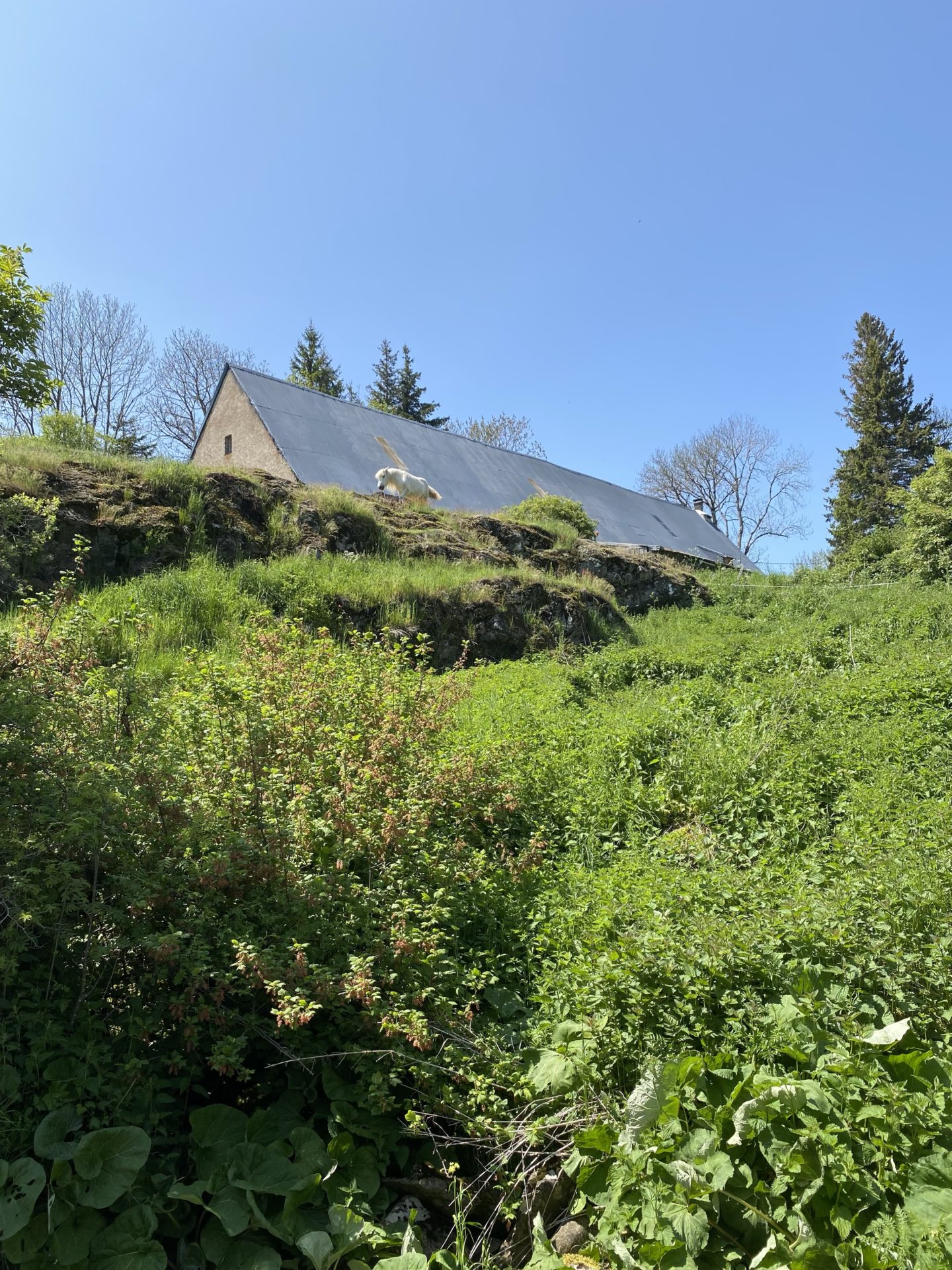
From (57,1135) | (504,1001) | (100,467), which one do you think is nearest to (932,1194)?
(504,1001)

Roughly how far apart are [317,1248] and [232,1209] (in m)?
0.31

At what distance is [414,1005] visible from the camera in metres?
→ 3.16

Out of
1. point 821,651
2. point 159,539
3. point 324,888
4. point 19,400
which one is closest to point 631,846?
point 324,888

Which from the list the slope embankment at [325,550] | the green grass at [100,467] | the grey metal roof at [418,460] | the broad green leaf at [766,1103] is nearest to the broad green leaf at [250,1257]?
the broad green leaf at [766,1103]

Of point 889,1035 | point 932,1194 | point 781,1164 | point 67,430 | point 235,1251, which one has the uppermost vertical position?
point 67,430

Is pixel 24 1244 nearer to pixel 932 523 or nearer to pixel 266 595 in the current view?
pixel 266 595

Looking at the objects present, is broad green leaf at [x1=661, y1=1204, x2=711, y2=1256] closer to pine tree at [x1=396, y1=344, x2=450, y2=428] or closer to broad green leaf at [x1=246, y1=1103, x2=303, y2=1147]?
broad green leaf at [x1=246, y1=1103, x2=303, y2=1147]

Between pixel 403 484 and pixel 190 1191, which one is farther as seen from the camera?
pixel 403 484

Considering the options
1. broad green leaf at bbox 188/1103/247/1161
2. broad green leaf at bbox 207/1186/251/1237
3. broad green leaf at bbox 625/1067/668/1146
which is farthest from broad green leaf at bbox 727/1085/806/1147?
broad green leaf at bbox 188/1103/247/1161

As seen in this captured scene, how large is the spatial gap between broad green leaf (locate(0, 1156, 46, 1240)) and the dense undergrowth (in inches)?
0.7

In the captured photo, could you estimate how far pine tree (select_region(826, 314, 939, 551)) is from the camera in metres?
32.9

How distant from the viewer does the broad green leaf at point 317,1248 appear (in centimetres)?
238

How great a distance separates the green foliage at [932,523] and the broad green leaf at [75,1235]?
573 inches

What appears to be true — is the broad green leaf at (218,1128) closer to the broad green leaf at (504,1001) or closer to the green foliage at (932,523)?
the broad green leaf at (504,1001)
